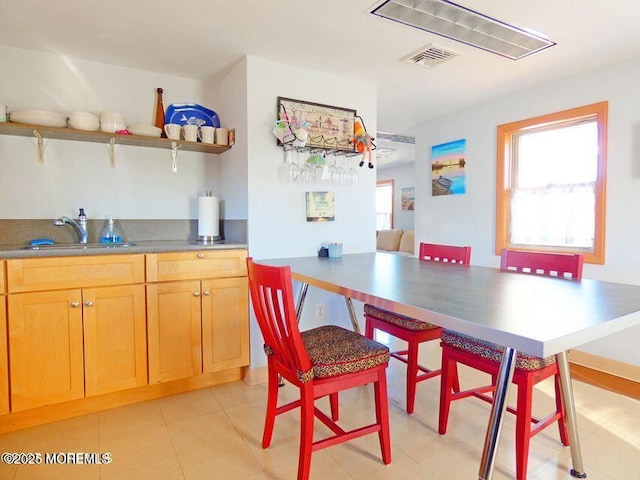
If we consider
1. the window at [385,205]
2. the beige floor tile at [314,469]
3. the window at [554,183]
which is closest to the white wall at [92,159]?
the beige floor tile at [314,469]

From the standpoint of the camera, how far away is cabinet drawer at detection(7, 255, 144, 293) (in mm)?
1910

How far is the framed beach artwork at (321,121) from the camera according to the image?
260 centimetres

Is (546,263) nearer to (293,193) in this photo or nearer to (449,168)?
(293,193)

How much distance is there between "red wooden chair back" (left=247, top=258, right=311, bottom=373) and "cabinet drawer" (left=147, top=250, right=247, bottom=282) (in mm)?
852

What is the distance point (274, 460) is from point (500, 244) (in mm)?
2706

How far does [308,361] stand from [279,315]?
8.4 inches

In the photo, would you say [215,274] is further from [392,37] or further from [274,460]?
[392,37]

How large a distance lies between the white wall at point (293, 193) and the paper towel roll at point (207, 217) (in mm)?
377

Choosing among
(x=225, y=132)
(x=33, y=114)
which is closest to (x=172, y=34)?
(x=225, y=132)

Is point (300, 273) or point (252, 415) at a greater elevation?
point (300, 273)

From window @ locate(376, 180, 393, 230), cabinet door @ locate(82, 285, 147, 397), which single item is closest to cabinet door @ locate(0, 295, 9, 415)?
cabinet door @ locate(82, 285, 147, 397)

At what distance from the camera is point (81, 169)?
2572 millimetres

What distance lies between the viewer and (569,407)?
4.83 feet

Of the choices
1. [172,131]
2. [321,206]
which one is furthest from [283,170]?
[172,131]
